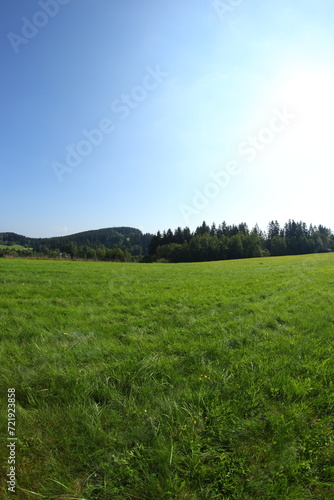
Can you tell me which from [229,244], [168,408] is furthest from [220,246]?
[168,408]

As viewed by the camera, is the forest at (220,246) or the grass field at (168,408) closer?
the grass field at (168,408)

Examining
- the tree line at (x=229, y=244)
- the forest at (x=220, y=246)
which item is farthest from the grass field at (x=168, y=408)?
the tree line at (x=229, y=244)

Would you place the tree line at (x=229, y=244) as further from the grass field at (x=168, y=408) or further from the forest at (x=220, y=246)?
the grass field at (x=168, y=408)

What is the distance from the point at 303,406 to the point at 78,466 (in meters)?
2.79

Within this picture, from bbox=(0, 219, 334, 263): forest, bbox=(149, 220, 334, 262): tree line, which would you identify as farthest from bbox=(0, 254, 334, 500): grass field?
bbox=(149, 220, 334, 262): tree line

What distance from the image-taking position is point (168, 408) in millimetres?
2811

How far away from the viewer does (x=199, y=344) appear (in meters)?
4.61

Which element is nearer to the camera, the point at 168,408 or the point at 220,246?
the point at 168,408

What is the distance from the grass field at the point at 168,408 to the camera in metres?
2.00

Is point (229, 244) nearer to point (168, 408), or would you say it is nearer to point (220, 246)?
point (220, 246)

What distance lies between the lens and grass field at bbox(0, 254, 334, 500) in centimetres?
200

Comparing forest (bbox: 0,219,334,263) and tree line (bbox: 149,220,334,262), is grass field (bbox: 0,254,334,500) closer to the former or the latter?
forest (bbox: 0,219,334,263)

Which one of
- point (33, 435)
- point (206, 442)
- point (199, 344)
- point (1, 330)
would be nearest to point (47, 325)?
point (1, 330)

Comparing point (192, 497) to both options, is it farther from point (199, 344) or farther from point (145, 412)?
point (199, 344)
